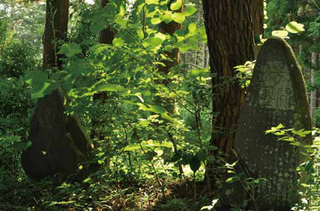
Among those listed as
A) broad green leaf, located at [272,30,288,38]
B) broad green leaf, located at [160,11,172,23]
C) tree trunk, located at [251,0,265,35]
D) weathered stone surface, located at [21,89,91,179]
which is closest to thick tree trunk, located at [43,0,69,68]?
weathered stone surface, located at [21,89,91,179]

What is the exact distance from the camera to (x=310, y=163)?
87.4 inches

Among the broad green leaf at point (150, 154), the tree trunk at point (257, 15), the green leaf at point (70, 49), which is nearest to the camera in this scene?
→ the green leaf at point (70, 49)

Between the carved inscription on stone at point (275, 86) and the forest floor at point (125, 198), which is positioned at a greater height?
the carved inscription on stone at point (275, 86)

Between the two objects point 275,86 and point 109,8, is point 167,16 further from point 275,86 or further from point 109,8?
point 275,86

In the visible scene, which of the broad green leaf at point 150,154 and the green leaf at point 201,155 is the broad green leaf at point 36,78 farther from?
the broad green leaf at point 150,154

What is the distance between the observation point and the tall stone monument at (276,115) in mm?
3119

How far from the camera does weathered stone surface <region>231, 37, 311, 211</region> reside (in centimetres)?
312

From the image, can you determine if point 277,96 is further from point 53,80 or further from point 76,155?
point 76,155

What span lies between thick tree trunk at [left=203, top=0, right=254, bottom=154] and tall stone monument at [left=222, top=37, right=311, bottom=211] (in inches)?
29.0

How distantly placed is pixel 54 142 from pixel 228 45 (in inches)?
125

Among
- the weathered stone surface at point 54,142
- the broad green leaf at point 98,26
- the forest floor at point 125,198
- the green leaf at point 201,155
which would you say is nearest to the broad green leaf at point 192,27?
the broad green leaf at point 98,26

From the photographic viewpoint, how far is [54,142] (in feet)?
18.7

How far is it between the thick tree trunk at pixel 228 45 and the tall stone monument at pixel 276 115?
0.74m

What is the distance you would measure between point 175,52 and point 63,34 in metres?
2.87
